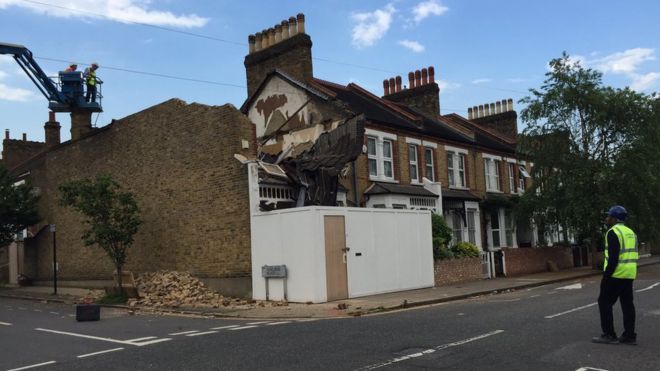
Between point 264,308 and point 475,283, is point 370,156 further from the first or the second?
point 264,308

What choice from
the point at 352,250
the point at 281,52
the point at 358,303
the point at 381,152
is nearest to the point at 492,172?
the point at 381,152

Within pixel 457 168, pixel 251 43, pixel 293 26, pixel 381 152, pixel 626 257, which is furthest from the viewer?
pixel 457 168

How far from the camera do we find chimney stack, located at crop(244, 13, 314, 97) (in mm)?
23312

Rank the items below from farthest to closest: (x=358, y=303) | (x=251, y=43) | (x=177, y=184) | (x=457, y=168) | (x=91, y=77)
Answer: (x=457, y=168) < (x=91, y=77) < (x=251, y=43) < (x=177, y=184) < (x=358, y=303)

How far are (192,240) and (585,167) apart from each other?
16.0m

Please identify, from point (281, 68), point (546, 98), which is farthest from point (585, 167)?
point (281, 68)

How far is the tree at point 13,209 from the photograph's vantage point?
84.7 feet

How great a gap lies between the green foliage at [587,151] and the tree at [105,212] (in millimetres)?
16813

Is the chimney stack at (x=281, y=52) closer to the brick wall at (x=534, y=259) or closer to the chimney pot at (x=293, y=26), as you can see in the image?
the chimney pot at (x=293, y=26)

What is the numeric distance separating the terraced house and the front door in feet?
10.1

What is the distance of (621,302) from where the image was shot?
7.68 meters

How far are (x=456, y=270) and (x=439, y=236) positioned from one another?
1.40m

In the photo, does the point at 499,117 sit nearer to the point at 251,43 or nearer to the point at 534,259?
the point at 534,259

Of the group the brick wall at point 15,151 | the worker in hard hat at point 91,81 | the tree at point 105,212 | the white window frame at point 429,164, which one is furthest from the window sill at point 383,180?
the brick wall at point 15,151
